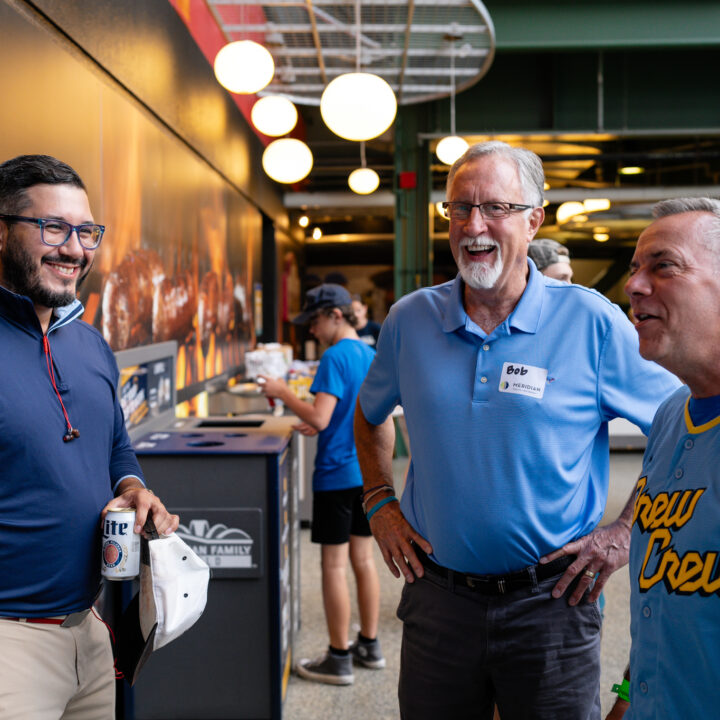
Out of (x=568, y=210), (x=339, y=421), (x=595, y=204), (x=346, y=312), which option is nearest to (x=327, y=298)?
(x=346, y=312)

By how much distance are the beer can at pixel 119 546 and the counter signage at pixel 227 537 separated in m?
1.16

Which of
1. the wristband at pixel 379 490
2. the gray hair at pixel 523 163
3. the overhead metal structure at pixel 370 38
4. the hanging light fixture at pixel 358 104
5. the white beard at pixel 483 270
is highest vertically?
the overhead metal structure at pixel 370 38

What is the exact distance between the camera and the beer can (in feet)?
5.01

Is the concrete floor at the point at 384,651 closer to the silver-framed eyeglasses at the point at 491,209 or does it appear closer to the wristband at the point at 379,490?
the wristband at the point at 379,490

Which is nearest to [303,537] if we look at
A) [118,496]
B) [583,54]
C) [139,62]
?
[139,62]

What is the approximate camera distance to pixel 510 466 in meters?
1.57

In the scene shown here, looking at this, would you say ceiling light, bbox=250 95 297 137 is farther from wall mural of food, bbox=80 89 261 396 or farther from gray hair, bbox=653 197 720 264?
gray hair, bbox=653 197 720 264

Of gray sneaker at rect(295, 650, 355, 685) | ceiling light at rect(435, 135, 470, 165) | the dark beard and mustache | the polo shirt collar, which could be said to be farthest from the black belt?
ceiling light at rect(435, 135, 470, 165)

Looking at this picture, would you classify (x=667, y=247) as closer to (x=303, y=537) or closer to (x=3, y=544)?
(x=3, y=544)

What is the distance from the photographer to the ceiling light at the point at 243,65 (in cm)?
428

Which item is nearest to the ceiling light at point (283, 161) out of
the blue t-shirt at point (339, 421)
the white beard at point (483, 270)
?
the blue t-shirt at point (339, 421)

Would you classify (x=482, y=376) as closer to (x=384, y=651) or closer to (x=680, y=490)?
(x=680, y=490)

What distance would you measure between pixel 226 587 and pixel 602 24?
21.5ft

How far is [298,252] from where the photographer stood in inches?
530
